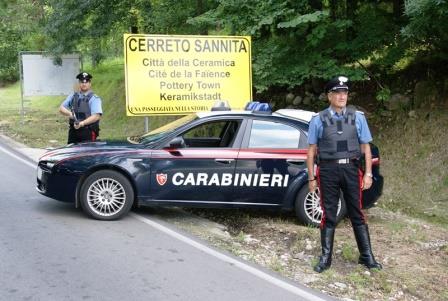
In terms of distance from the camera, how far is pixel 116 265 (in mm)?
5156

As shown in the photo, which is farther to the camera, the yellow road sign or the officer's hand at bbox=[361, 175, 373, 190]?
the yellow road sign

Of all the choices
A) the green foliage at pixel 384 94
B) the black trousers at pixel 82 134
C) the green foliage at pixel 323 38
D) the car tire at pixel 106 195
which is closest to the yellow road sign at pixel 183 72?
the green foliage at pixel 323 38

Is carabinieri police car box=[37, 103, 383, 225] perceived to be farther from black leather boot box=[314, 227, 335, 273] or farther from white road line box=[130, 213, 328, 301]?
black leather boot box=[314, 227, 335, 273]

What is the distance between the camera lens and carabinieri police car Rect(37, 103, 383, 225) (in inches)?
262

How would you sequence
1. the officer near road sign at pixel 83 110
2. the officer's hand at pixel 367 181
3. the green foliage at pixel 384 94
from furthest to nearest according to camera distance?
the green foliage at pixel 384 94, the officer near road sign at pixel 83 110, the officer's hand at pixel 367 181

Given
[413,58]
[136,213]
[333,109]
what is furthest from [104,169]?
[413,58]

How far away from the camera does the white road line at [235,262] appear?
4.77m

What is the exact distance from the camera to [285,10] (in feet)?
32.2

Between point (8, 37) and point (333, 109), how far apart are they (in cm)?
2834

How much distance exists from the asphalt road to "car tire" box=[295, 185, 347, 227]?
1.51m

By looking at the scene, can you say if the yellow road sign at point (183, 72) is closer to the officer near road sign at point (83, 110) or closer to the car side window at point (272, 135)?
the officer near road sign at point (83, 110)

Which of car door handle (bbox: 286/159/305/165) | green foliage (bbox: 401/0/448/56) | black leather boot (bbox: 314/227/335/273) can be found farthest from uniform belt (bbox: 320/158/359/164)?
green foliage (bbox: 401/0/448/56)

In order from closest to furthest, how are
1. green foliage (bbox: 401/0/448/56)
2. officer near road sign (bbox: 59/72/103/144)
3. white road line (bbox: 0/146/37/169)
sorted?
1. green foliage (bbox: 401/0/448/56)
2. officer near road sign (bbox: 59/72/103/144)
3. white road line (bbox: 0/146/37/169)

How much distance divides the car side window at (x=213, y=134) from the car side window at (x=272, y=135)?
0.85 ft
